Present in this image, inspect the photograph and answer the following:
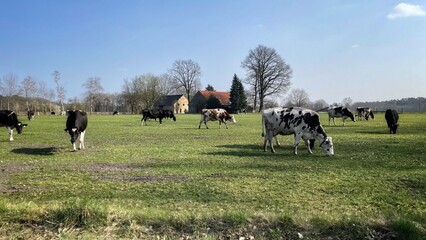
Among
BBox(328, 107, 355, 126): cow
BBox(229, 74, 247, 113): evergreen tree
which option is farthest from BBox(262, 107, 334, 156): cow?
BBox(229, 74, 247, 113): evergreen tree

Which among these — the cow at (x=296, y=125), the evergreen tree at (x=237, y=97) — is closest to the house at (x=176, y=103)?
the evergreen tree at (x=237, y=97)

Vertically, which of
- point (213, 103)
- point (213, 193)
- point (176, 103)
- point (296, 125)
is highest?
point (176, 103)

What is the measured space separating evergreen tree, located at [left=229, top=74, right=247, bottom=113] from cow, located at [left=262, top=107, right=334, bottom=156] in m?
90.6

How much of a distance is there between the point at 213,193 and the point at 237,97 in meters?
101

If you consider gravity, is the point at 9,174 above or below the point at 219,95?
below

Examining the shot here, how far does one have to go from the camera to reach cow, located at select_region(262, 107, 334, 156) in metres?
17.3

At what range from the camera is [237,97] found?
109438mm

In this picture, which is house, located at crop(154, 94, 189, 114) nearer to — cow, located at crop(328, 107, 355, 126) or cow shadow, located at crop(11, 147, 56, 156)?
cow, located at crop(328, 107, 355, 126)

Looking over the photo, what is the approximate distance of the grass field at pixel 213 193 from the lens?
610cm

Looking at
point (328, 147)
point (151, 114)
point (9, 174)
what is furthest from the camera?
point (151, 114)

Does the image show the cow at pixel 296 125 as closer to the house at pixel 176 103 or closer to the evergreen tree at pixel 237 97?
the evergreen tree at pixel 237 97

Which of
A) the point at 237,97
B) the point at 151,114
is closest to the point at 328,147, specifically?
the point at 151,114

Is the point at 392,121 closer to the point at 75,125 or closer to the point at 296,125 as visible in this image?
the point at 296,125

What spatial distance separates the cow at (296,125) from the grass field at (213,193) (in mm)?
861
